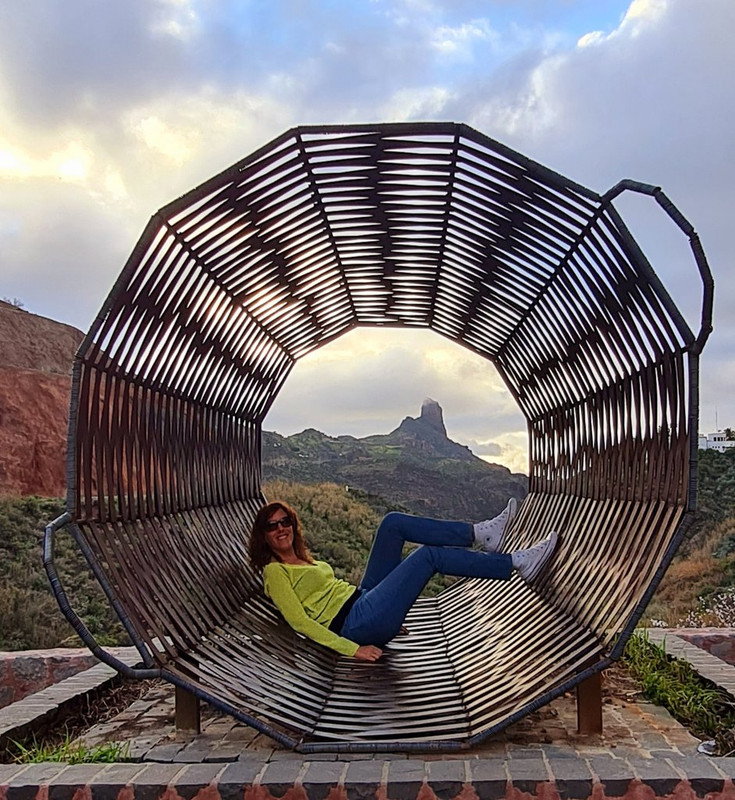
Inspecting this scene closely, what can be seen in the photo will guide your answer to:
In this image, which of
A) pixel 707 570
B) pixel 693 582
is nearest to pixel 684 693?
pixel 693 582

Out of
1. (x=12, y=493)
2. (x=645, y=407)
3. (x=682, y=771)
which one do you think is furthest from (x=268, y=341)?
(x=12, y=493)

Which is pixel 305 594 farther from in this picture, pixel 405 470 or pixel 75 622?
pixel 405 470

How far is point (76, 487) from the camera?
138 inches

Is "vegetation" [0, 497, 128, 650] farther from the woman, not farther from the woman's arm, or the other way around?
the woman's arm

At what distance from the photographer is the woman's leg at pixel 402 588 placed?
4.44 meters

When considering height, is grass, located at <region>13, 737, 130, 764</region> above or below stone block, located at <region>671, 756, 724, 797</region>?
below

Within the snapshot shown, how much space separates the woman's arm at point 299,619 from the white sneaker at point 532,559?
2.87 ft

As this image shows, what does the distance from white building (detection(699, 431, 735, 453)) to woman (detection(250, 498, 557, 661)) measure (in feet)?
62.9

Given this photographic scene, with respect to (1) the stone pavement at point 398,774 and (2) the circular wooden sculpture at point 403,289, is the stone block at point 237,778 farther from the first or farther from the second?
(2) the circular wooden sculpture at point 403,289

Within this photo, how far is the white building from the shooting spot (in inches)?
930

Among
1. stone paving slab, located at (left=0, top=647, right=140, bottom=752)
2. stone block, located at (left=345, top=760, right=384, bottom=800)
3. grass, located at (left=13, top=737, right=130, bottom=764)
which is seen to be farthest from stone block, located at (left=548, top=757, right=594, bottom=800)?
stone paving slab, located at (left=0, top=647, right=140, bottom=752)

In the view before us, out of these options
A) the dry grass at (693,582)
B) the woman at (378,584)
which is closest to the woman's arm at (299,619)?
the woman at (378,584)

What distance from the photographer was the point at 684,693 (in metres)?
4.53

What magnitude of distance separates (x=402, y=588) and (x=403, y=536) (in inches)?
23.6
